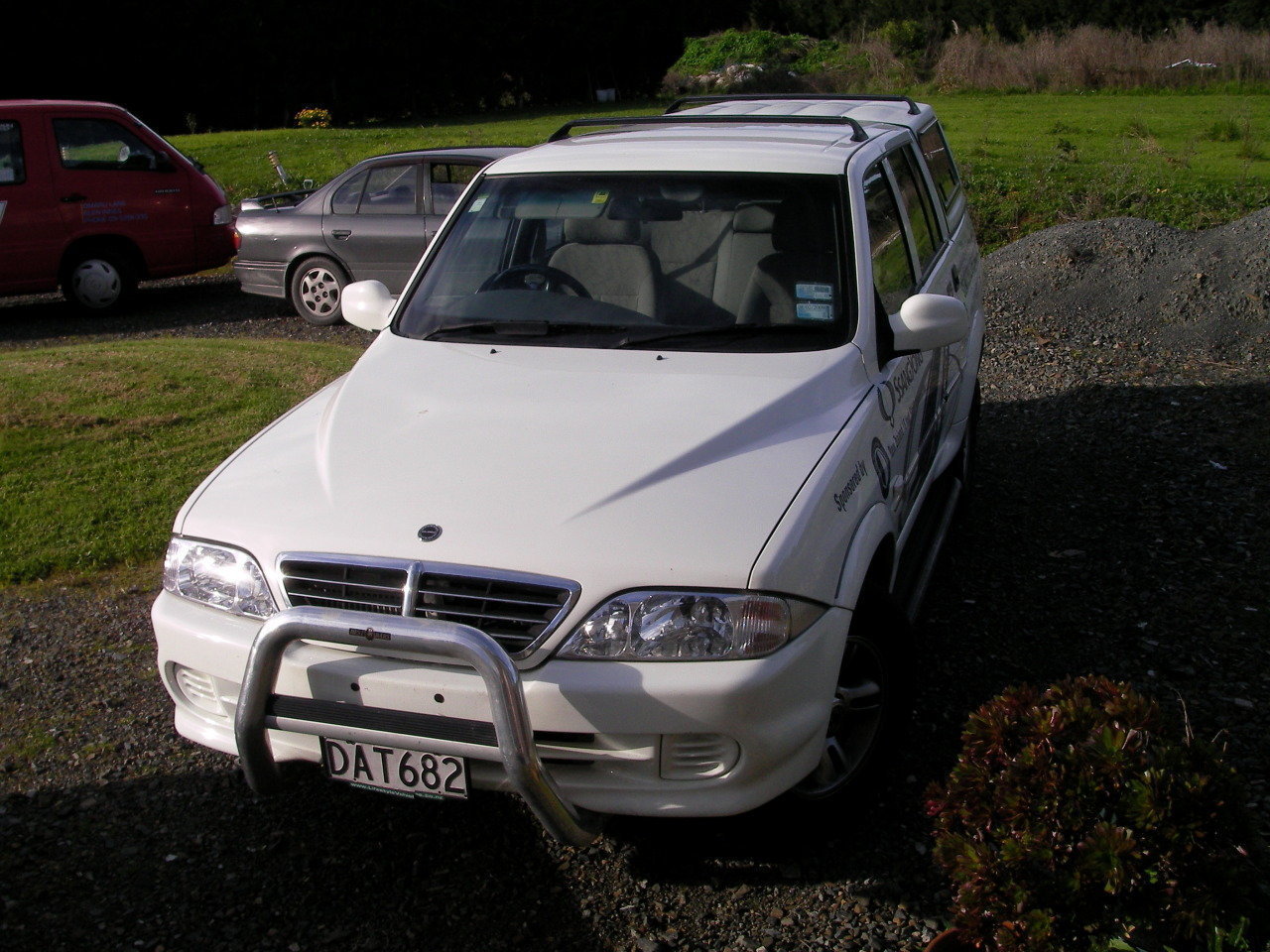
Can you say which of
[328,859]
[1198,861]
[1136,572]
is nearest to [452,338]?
[328,859]

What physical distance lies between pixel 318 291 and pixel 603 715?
9402mm

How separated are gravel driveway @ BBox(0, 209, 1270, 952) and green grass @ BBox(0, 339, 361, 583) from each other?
0.48m

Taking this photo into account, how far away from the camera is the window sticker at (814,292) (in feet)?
13.5

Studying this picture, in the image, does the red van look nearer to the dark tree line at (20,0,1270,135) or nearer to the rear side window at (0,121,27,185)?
the rear side window at (0,121,27,185)

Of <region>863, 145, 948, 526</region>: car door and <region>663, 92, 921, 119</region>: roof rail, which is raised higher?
<region>663, 92, 921, 119</region>: roof rail

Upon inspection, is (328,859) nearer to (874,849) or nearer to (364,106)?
(874,849)

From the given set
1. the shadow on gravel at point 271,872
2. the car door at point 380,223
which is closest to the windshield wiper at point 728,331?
the shadow on gravel at point 271,872

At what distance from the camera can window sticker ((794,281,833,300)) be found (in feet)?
13.5

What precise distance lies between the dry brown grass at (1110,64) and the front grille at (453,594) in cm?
2325

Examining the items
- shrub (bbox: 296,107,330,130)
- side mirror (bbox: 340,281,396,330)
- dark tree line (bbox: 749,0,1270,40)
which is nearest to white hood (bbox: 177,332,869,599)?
side mirror (bbox: 340,281,396,330)

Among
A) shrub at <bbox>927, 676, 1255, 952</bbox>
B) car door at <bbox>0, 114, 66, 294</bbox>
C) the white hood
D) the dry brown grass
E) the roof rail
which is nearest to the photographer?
shrub at <bbox>927, 676, 1255, 952</bbox>

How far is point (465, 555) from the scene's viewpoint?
9.94 ft

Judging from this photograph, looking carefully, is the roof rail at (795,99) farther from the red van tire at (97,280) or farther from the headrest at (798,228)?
the red van tire at (97,280)

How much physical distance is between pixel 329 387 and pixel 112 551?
2.01 m
